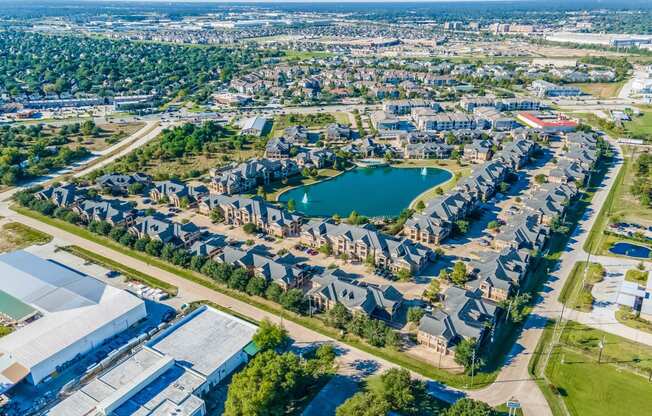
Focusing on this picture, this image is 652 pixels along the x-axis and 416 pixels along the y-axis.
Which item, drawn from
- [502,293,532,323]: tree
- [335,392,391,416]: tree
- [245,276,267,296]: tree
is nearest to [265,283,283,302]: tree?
[245,276,267,296]: tree

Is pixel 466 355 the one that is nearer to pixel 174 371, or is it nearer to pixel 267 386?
pixel 267 386

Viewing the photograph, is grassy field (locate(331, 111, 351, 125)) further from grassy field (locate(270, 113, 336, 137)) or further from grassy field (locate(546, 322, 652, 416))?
grassy field (locate(546, 322, 652, 416))

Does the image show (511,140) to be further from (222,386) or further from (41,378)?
(41,378)

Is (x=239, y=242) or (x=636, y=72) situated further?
(x=636, y=72)

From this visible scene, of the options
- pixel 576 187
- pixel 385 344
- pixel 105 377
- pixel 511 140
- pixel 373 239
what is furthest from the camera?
pixel 511 140

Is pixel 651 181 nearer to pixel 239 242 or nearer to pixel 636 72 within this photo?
pixel 239 242

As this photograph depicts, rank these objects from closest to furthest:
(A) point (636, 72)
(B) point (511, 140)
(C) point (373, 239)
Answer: (C) point (373, 239)
(B) point (511, 140)
(A) point (636, 72)

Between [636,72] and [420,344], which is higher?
[636,72]

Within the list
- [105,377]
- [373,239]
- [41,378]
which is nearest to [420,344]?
[373,239]
